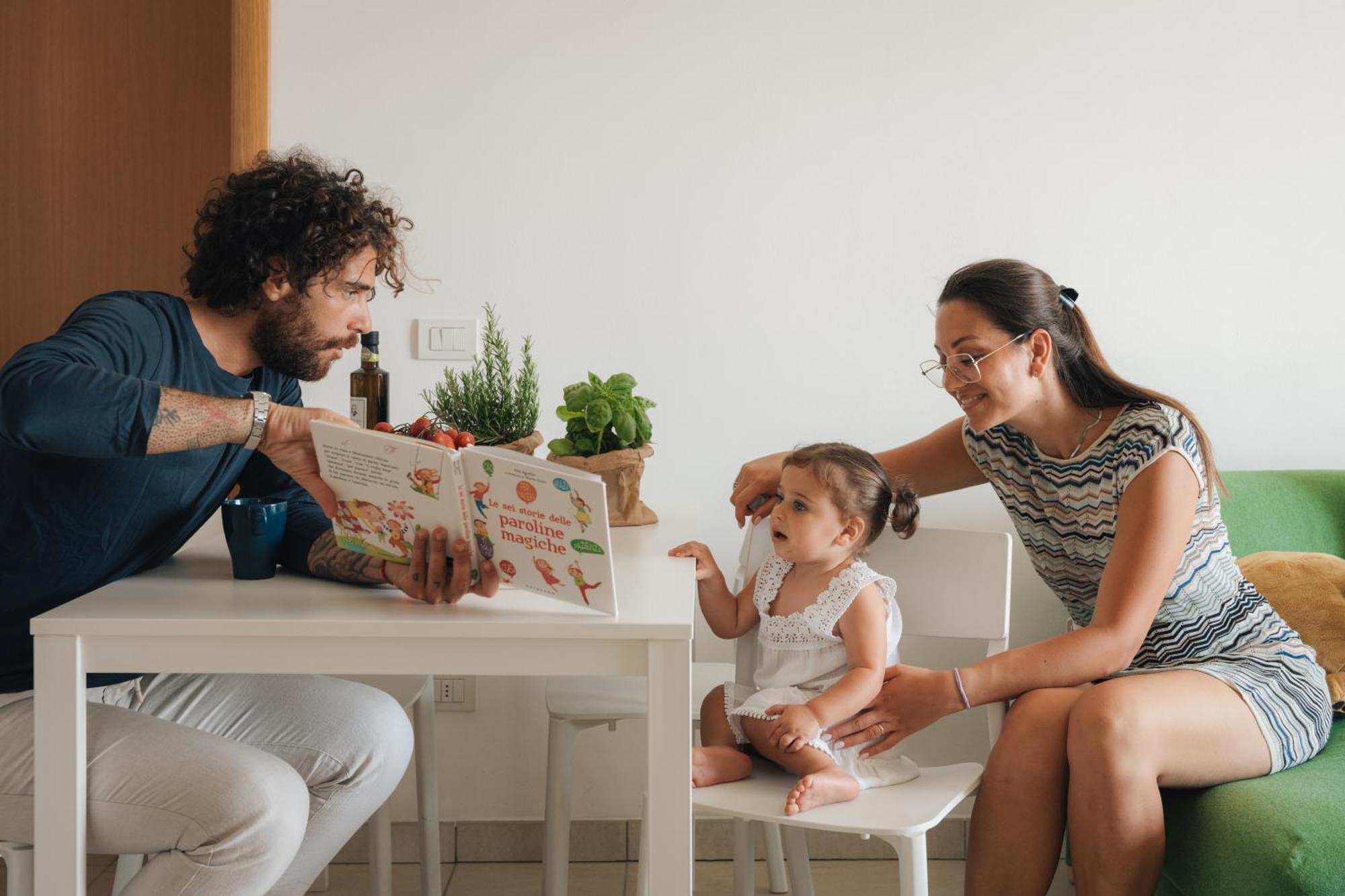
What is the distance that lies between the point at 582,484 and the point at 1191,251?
1786mm

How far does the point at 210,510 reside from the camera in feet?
5.27

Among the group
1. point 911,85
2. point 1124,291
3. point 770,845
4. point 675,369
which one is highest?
point 911,85

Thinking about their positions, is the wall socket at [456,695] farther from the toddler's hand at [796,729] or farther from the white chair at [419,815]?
the toddler's hand at [796,729]

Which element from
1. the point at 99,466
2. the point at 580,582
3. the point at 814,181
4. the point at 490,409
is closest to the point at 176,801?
the point at 99,466

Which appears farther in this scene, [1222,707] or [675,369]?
[675,369]

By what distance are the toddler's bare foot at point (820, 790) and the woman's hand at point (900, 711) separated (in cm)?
8

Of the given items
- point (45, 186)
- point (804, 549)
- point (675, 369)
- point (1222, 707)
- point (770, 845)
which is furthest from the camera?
point (45, 186)

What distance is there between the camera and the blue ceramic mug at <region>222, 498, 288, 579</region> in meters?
1.41

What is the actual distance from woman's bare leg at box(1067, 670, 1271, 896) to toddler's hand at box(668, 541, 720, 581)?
20.6 inches

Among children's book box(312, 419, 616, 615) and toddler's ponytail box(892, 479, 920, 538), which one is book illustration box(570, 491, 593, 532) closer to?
children's book box(312, 419, 616, 615)

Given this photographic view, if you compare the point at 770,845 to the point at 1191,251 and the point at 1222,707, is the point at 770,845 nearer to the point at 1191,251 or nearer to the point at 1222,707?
the point at 1222,707

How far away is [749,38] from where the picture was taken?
7.93 ft

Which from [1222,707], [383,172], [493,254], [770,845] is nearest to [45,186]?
[383,172]

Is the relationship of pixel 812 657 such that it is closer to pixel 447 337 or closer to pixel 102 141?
pixel 447 337
